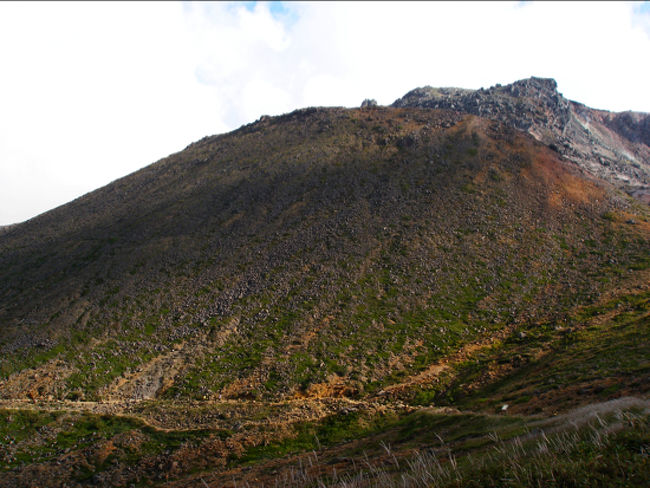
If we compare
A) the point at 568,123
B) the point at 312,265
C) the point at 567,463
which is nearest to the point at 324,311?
the point at 312,265

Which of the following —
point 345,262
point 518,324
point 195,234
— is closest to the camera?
point 518,324

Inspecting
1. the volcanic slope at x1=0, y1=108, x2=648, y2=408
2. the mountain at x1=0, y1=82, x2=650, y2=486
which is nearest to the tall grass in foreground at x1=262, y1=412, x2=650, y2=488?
the mountain at x1=0, y1=82, x2=650, y2=486

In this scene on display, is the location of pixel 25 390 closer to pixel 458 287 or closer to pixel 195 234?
pixel 195 234

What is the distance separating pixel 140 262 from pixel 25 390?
27.4m

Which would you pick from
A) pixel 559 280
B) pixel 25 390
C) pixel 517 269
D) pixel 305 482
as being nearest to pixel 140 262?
pixel 25 390

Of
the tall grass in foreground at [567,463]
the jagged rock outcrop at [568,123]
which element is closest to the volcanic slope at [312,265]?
the jagged rock outcrop at [568,123]

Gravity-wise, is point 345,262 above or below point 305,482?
above

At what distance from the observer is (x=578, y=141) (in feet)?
378

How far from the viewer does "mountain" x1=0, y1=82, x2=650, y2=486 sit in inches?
1302

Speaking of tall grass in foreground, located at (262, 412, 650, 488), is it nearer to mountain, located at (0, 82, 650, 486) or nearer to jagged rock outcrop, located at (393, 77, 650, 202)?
mountain, located at (0, 82, 650, 486)

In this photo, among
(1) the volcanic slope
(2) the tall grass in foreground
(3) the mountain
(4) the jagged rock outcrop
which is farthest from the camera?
(4) the jagged rock outcrop

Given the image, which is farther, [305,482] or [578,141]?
[578,141]

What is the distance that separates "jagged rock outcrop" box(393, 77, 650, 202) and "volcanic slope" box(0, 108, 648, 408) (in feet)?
59.4

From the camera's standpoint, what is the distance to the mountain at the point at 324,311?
33.1 m
